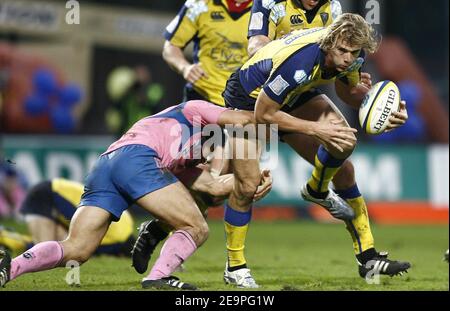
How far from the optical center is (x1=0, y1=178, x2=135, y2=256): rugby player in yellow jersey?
9383 mm

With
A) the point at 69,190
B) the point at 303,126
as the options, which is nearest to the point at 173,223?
the point at 303,126

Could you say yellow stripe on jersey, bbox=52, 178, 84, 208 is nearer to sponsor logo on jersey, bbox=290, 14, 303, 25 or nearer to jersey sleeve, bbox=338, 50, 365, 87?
sponsor logo on jersey, bbox=290, 14, 303, 25

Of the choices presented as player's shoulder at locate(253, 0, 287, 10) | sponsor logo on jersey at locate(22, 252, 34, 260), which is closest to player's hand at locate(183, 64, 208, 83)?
player's shoulder at locate(253, 0, 287, 10)

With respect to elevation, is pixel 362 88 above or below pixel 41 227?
above

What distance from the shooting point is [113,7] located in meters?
17.2

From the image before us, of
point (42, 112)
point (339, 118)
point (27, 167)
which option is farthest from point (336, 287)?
point (42, 112)

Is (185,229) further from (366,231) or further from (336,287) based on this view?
(366,231)

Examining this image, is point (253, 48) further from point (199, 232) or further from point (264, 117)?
point (199, 232)

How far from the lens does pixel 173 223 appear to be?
265 inches

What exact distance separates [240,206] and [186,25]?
2525 mm

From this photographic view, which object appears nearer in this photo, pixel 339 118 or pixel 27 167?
pixel 339 118

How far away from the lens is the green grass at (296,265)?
724 cm

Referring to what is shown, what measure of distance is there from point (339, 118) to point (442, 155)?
8.30 m

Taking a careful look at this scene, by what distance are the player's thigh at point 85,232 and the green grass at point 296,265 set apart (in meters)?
0.33
